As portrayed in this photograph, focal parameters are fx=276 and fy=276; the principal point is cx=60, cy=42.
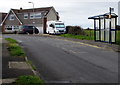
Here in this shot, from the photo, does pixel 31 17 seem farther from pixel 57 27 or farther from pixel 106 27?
pixel 106 27

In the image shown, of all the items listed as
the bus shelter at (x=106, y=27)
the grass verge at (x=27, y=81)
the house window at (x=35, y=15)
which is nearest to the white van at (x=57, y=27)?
the house window at (x=35, y=15)

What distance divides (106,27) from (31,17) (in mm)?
45200

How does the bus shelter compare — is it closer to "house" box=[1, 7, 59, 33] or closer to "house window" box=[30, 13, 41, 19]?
"house" box=[1, 7, 59, 33]

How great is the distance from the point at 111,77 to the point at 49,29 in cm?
4206

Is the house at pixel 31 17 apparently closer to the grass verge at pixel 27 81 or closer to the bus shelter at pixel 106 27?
the bus shelter at pixel 106 27

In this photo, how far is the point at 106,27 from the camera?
25609 mm

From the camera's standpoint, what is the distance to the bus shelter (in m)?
24.2

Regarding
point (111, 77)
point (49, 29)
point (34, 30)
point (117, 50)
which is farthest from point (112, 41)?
point (34, 30)

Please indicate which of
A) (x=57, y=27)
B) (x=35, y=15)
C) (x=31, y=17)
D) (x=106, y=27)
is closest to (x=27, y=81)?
(x=106, y=27)

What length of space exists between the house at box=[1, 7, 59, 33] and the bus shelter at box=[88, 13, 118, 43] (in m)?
35.9

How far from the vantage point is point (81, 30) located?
142 feet

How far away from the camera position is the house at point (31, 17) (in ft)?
211

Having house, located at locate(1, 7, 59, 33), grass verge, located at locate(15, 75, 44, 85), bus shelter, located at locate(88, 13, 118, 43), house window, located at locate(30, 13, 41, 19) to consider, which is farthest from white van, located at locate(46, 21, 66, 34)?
grass verge, located at locate(15, 75, 44, 85)

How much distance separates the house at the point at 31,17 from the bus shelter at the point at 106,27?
35947 millimetres
